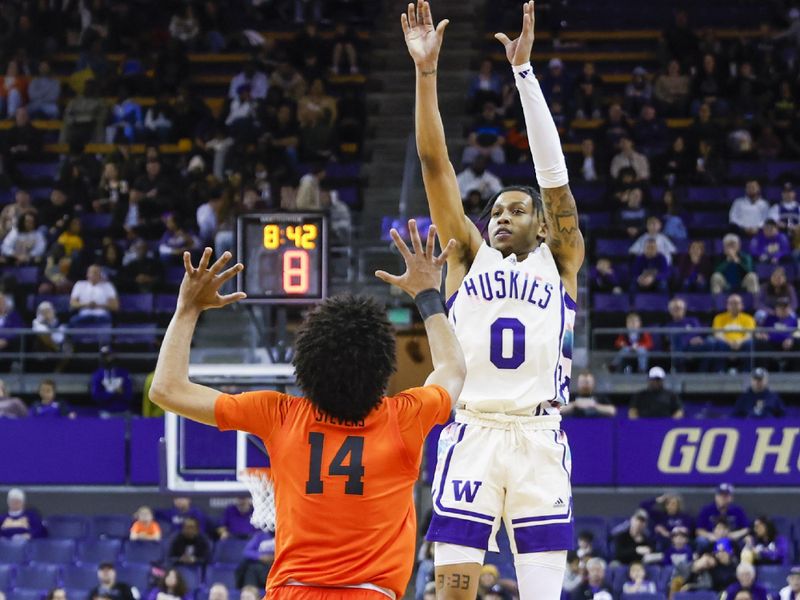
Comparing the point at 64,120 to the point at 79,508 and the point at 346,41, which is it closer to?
the point at 346,41

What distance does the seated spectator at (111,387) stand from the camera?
19203 millimetres

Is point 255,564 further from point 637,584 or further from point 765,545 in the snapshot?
point 765,545

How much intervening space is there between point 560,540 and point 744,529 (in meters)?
9.81

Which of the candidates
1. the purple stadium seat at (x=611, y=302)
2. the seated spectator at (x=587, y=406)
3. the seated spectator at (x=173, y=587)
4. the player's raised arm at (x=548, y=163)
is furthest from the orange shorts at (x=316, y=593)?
the purple stadium seat at (x=611, y=302)

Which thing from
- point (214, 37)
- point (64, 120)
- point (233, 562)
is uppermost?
point (214, 37)

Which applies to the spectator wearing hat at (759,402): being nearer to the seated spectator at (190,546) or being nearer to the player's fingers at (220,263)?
the seated spectator at (190,546)

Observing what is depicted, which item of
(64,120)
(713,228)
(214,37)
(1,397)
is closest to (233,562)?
(1,397)

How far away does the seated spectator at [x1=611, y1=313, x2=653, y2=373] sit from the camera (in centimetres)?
1877

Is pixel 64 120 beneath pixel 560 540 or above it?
above

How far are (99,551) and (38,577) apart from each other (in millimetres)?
844

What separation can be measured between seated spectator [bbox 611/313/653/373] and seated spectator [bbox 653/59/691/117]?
5.69 metres

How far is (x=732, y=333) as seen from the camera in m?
18.7

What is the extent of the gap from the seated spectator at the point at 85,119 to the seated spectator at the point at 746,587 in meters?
13.3

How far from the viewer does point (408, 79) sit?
25.2 meters
